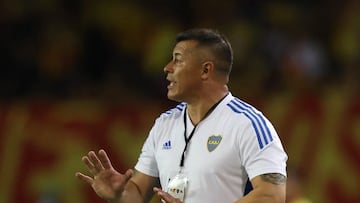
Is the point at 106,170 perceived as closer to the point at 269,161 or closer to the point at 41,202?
the point at 269,161

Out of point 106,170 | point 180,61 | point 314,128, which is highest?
point 180,61

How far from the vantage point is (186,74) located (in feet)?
18.6

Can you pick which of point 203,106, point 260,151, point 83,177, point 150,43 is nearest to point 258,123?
point 260,151

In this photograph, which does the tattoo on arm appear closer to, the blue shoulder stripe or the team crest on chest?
the blue shoulder stripe

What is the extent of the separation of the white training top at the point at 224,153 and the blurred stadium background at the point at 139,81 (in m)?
1.93

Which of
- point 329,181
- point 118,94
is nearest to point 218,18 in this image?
point 118,94

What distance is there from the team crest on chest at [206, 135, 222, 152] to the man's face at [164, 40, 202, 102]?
30 cm

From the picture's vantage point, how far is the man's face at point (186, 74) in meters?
5.66

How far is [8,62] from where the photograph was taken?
10227 millimetres

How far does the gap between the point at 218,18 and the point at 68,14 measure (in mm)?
1542

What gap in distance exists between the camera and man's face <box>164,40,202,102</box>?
5660mm

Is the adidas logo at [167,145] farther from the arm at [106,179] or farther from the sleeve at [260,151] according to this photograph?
the sleeve at [260,151]

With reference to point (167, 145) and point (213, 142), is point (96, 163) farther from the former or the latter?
point (213, 142)

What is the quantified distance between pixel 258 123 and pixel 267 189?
14.9 inches
